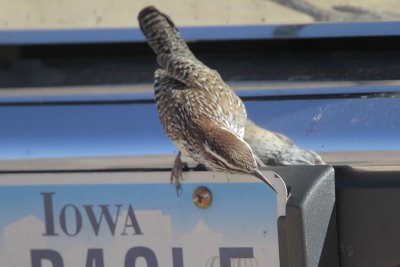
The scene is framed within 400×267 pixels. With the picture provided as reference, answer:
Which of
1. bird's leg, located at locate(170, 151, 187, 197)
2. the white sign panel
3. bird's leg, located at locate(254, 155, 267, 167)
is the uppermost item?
bird's leg, located at locate(254, 155, 267, 167)

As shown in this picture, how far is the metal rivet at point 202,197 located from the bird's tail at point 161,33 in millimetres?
652

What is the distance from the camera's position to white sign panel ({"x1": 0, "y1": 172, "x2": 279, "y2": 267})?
273cm

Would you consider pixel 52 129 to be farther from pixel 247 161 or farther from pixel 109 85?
pixel 247 161

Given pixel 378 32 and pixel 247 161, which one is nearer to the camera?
pixel 247 161

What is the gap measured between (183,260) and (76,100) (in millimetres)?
603

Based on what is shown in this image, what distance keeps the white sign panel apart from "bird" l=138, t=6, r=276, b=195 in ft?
0.24

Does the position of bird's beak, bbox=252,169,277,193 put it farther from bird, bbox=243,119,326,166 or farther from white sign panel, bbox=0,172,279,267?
bird, bbox=243,119,326,166

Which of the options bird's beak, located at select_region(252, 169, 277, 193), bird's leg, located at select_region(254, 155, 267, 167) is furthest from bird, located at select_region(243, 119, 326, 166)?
bird's beak, located at select_region(252, 169, 277, 193)

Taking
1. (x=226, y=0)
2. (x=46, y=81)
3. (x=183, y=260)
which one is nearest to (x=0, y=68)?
(x=46, y=81)

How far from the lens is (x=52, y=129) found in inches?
118

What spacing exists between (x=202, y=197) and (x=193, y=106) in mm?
538

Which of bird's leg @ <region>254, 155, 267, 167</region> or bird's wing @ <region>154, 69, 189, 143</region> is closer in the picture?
bird's leg @ <region>254, 155, 267, 167</region>

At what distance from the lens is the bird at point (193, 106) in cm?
292

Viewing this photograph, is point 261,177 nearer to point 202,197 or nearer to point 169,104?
point 202,197
